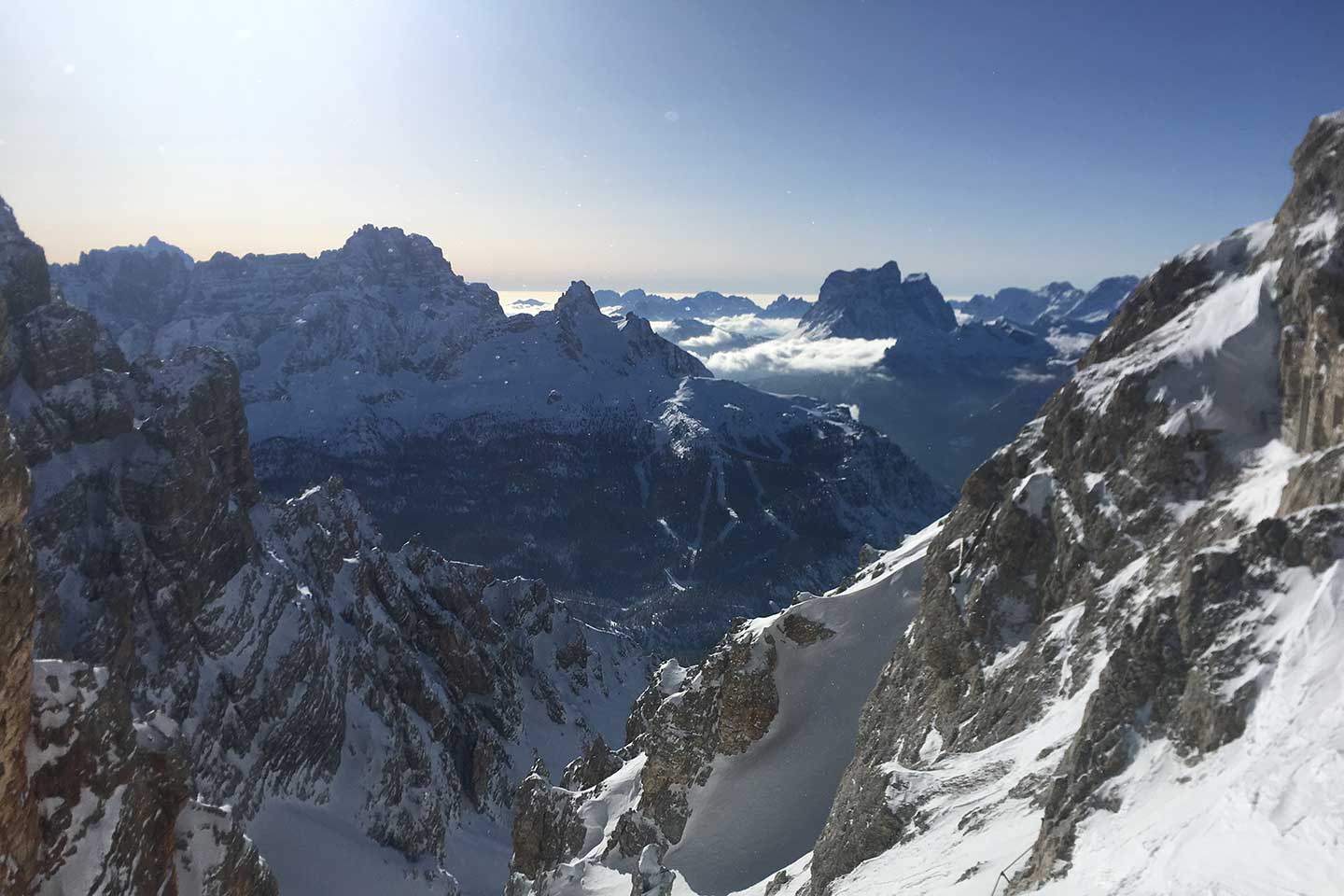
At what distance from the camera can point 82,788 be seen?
25.2m

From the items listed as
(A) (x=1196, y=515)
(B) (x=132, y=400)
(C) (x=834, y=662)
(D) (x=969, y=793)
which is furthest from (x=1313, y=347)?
(B) (x=132, y=400)

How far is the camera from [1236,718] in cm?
1684

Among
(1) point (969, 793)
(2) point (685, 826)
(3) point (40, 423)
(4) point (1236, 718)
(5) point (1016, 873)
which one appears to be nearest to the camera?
(4) point (1236, 718)

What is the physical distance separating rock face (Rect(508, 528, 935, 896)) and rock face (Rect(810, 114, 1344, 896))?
659 cm

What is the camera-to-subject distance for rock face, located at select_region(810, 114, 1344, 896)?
53.1 feet

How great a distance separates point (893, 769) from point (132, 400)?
280 ft

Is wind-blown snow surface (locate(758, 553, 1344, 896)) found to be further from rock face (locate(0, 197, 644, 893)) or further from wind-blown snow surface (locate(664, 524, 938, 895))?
rock face (locate(0, 197, 644, 893))

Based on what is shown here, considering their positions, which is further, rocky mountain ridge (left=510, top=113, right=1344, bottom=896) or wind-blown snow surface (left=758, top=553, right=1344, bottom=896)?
rocky mountain ridge (left=510, top=113, right=1344, bottom=896)

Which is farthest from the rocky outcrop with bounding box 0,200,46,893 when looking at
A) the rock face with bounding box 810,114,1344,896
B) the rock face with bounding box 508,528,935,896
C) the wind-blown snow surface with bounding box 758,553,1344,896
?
the rock face with bounding box 508,528,935,896

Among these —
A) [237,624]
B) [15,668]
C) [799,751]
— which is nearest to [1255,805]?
[15,668]

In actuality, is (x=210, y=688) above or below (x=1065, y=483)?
below

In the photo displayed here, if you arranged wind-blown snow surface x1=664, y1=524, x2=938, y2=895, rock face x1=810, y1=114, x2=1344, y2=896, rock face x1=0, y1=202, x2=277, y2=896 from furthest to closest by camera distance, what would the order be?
wind-blown snow surface x1=664, y1=524, x2=938, y2=895 → rock face x1=0, y1=202, x2=277, y2=896 → rock face x1=810, y1=114, x2=1344, y2=896

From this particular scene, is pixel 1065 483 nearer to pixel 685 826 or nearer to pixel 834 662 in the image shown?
pixel 834 662

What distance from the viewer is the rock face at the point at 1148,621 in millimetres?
16172
